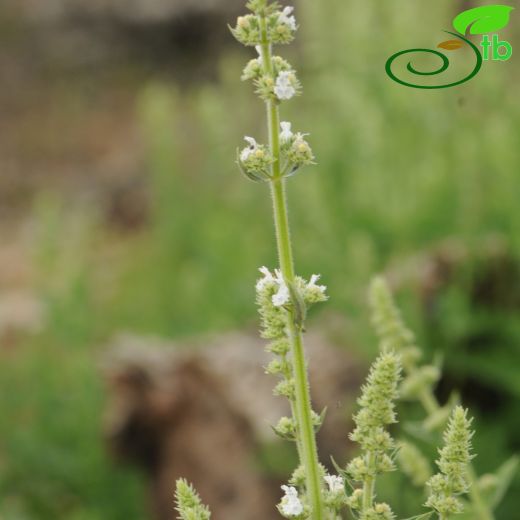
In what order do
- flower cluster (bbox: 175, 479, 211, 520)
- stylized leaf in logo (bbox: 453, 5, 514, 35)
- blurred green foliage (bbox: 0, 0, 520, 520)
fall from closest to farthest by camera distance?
flower cluster (bbox: 175, 479, 211, 520)
stylized leaf in logo (bbox: 453, 5, 514, 35)
blurred green foliage (bbox: 0, 0, 520, 520)

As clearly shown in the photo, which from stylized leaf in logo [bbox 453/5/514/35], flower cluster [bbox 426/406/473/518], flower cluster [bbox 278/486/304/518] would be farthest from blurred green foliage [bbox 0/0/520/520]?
flower cluster [bbox 278/486/304/518]

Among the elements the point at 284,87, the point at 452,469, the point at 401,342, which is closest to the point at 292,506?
the point at 452,469

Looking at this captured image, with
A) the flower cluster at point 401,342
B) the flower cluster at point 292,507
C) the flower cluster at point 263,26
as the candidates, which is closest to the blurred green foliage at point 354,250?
the flower cluster at point 401,342

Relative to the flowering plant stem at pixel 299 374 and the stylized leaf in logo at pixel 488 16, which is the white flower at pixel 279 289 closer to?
the flowering plant stem at pixel 299 374

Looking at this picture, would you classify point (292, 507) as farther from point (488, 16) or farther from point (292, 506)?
point (488, 16)

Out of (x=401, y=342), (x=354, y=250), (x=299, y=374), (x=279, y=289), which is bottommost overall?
(x=299, y=374)

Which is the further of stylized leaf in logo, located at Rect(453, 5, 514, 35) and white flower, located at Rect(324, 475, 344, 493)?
stylized leaf in logo, located at Rect(453, 5, 514, 35)

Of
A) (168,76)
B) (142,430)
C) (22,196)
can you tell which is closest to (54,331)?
(142,430)

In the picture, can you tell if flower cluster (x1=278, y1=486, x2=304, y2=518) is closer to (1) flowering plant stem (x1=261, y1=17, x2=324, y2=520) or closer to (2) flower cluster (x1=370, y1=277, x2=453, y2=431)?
(1) flowering plant stem (x1=261, y1=17, x2=324, y2=520)
